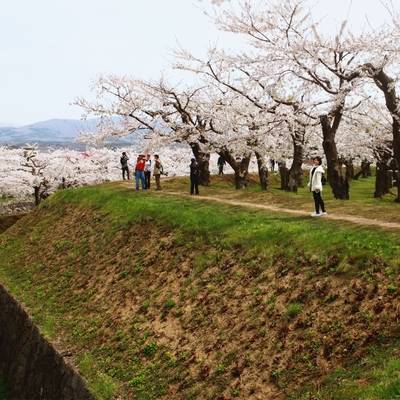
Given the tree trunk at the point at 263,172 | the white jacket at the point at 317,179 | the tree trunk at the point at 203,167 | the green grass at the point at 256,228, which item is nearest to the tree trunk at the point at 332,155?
the green grass at the point at 256,228

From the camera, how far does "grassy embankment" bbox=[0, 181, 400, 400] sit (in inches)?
410

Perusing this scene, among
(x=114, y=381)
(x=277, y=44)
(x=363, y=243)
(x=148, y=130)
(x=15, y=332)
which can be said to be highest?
(x=277, y=44)

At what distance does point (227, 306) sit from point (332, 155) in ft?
45.3

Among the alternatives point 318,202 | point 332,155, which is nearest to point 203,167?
point 332,155

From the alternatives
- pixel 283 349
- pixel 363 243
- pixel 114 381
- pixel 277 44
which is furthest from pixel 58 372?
pixel 277 44

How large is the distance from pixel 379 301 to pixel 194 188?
Answer: 2168 cm

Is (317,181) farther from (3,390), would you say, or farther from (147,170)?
(147,170)

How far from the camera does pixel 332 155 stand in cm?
2528

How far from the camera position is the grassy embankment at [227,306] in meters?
10.4

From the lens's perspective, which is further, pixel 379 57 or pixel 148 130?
pixel 148 130

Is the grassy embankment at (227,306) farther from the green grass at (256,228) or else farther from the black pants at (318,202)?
the black pants at (318,202)

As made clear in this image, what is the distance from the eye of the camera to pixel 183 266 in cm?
1766

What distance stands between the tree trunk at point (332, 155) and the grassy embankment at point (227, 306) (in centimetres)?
694

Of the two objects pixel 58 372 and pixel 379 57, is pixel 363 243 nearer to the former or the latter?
pixel 58 372
